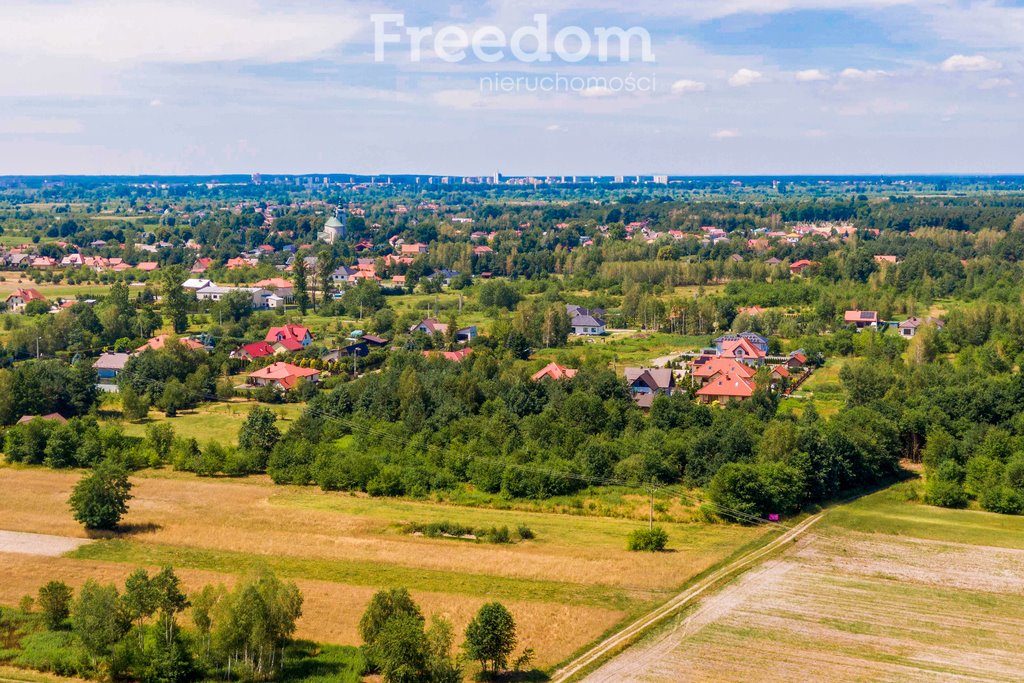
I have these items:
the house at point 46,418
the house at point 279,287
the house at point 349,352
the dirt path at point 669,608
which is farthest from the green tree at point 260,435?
the house at point 279,287

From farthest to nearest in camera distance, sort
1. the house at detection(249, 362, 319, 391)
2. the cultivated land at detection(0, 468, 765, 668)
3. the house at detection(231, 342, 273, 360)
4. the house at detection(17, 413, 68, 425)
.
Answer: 1. the house at detection(231, 342, 273, 360)
2. the house at detection(249, 362, 319, 391)
3. the house at detection(17, 413, 68, 425)
4. the cultivated land at detection(0, 468, 765, 668)

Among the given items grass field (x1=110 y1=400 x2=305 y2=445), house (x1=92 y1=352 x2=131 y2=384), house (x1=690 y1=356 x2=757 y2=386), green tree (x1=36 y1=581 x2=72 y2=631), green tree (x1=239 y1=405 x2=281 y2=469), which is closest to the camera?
green tree (x1=36 y1=581 x2=72 y2=631)

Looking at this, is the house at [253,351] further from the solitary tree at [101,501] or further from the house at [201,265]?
the house at [201,265]

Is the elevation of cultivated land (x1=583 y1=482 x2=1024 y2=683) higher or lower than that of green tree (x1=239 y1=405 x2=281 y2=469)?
lower

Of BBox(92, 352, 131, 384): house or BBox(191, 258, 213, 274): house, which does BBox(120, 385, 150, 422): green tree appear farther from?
BBox(191, 258, 213, 274): house

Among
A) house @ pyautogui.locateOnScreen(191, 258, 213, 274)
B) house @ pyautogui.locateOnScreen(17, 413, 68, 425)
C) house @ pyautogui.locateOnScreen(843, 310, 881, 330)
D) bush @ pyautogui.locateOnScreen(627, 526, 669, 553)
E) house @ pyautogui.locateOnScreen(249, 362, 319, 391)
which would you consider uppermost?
house @ pyautogui.locateOnScreen(191, 258, 213, 274)

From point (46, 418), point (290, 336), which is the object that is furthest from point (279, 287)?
point (46, 418)

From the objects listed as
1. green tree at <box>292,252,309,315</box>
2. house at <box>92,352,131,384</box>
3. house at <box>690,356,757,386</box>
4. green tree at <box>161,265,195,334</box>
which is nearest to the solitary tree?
house at <box>92,352,131,384</box>

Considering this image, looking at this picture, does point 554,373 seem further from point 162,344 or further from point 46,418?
point 162,344
